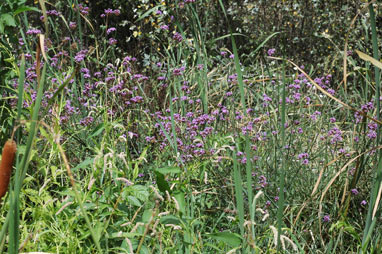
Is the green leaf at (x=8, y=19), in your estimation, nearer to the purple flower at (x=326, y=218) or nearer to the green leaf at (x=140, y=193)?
the green leaf at (x=140, y=193)

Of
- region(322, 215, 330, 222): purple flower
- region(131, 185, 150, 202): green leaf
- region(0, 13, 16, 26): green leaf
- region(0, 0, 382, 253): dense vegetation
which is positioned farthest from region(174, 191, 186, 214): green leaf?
region(0, 13, 16, 26): green leaf

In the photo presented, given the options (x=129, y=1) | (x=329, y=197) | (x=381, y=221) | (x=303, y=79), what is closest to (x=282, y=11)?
(x=129, y=1)

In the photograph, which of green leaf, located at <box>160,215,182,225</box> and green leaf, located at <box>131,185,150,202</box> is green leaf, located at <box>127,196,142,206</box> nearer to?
green leaf, located at <box>131,185,150,202</box>

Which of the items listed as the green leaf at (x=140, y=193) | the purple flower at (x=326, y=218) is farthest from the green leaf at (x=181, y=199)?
the purple flower at (x=326, y=218)

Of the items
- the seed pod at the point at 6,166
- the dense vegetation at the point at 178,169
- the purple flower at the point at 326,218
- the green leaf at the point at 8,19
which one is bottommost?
the purple flower at the point at 326,218

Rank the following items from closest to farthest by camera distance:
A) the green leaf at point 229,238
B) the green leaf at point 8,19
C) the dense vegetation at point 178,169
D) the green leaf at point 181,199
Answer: the dense vegetation at point 178,169, the green leaf at point 229,238, the green leaf at point 181,199, the green leaf at point 8,19

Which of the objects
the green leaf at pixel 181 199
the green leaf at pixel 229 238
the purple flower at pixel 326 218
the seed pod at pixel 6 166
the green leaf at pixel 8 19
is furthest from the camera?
the purple flower at pixel 326 218

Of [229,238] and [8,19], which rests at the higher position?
[8,19]

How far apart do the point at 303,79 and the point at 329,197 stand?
50.5 inches

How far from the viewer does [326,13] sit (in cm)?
637

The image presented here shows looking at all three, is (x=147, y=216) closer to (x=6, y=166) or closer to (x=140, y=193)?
(x=140, y=193)

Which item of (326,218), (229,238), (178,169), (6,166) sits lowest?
(326,218)

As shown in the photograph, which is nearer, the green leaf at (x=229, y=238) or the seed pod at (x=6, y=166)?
the seed pod at (x=6, y=166)

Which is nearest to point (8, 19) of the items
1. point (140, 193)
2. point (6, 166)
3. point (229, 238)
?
point (140, 193)
